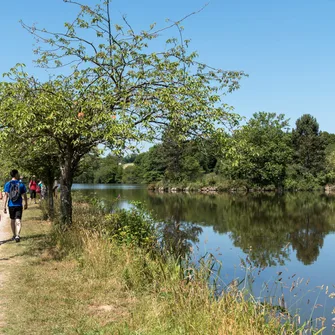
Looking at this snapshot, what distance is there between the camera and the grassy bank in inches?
207

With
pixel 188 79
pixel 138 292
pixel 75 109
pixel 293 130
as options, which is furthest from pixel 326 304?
pixel 293 130

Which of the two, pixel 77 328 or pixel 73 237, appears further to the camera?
pixel 73 237

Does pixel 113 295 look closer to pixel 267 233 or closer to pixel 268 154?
pixel 267 233

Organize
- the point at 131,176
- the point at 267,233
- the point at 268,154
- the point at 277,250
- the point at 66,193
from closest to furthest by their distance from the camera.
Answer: the point at 66,193 → the point at 277,250 → the point at 267,233 → the point at 268,154 → the point at 131,176

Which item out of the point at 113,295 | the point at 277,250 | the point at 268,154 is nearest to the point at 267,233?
the point at 277,250

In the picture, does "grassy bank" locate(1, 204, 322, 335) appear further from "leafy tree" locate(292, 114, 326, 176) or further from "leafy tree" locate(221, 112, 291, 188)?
"leafy tree" locate(292, 114, 326, 176)

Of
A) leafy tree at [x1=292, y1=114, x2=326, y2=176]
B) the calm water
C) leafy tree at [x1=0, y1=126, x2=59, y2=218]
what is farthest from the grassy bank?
leafy tree at [x1=292, y1=114, x2=326, y2=176]

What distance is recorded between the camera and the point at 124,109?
8.27 m

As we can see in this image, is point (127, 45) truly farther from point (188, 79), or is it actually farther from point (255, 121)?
point (255, 121)

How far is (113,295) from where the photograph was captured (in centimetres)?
671

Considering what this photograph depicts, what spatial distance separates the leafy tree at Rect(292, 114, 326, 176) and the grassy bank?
7119 cm

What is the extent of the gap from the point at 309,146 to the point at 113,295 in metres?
75.2

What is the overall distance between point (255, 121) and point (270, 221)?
5116 centimetres

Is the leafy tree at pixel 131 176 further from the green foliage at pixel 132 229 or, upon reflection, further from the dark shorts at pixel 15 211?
the dark shorts at pixel 15 211
